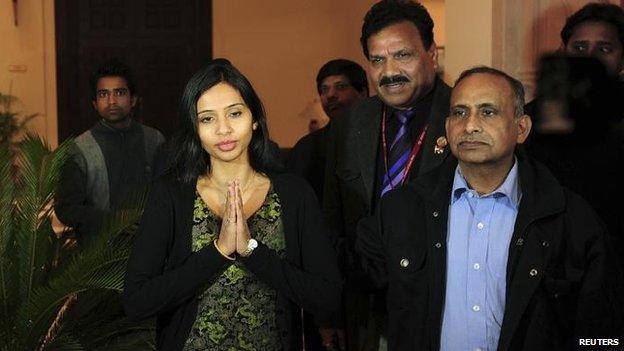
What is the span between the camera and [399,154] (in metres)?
3.09

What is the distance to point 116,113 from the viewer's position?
4785 mm

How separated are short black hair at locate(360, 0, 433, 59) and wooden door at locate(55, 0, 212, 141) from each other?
6445mm

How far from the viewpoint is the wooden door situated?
9453mm

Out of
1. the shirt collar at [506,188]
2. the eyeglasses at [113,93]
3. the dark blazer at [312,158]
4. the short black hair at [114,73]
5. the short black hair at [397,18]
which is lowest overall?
the dark blazer at [312,158]

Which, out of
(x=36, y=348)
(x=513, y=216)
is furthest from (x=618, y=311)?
(x=36, y=348)

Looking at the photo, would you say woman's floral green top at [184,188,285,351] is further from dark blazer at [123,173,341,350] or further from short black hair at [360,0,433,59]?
short black hair at [360,0,433,59]

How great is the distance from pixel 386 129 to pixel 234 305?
1005 millimetres

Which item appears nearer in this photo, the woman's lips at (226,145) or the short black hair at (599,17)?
the woman's lips at (226,145)

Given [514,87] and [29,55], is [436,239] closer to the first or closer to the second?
[514,87]

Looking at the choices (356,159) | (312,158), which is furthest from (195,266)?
(312,158)

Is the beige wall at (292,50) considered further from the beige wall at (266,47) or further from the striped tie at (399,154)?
the striped tie at (399,154)

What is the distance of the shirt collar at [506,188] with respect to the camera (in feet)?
8.07

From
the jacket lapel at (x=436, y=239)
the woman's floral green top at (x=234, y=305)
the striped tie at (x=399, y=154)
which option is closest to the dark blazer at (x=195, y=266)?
the woman's floral green top at (x=234, y=305)

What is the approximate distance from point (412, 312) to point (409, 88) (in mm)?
853
